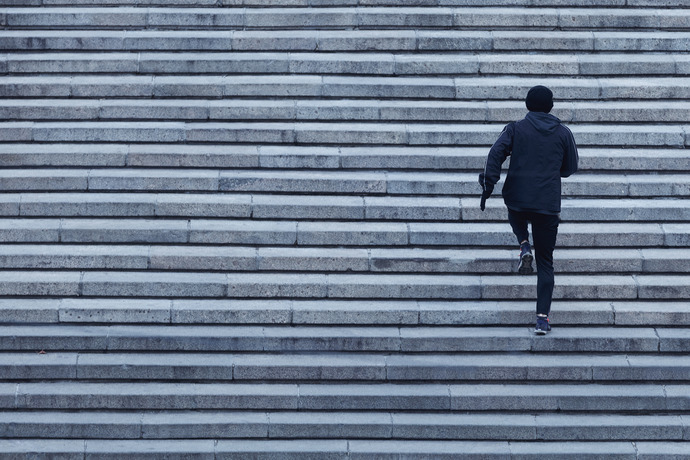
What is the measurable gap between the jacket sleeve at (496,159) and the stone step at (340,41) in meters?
2.10

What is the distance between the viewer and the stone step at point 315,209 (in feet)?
25.6

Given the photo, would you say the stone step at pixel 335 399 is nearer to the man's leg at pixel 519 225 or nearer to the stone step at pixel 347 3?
the man's leg at pixel 519 225

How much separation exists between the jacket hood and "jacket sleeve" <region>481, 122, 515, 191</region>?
18cm

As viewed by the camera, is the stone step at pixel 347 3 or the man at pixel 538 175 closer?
the man at pixel 538 175

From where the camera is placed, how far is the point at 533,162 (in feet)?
22.6

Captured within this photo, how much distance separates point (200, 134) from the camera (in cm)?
823

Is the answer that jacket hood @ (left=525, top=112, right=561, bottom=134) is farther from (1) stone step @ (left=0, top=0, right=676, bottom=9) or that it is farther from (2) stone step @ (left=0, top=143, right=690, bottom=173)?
(1) stone step @ (left=0, top=0, right=676, bottom=9)

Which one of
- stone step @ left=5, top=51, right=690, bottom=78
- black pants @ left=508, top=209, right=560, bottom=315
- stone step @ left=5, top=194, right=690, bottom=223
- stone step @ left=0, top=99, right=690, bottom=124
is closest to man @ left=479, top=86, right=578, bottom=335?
black pants @ left=508, top=209, right=560, bottom=315

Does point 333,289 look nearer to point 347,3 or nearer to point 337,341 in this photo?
point 337,341

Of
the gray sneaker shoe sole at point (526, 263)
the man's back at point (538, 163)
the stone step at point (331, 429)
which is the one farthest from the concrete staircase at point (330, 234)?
the man's back at point (538, 163)

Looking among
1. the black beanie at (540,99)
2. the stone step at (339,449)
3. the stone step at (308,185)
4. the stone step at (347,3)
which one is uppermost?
the stone step at (347,3)

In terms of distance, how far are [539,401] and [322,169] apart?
8.64ft

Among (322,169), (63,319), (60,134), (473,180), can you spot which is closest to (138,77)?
(60,134)

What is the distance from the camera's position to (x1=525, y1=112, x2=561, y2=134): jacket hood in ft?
22.7
